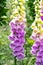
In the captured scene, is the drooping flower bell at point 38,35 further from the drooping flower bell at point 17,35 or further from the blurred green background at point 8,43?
the blurred green background at point 8,43

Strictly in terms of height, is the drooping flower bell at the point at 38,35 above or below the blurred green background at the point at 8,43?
above

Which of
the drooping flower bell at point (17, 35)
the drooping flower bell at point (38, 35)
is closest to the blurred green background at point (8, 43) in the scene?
the drooping flower bell at point (17, 35)

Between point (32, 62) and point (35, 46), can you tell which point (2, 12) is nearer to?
point (32, 62)

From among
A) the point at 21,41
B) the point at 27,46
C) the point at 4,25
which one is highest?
the point at 21,41

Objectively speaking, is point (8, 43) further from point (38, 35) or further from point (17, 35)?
point (38, 35)

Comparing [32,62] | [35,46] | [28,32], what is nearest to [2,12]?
[28,32]

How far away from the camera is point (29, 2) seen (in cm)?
755

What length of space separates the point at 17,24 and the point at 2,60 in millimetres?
1092

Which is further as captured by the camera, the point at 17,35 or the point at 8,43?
the point at 8,43

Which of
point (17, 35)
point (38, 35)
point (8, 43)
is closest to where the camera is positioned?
point (38, 35)

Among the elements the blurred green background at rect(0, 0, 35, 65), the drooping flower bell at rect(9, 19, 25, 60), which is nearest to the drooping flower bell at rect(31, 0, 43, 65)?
the drooping flower bell at rect(9, 19, 25, 60)

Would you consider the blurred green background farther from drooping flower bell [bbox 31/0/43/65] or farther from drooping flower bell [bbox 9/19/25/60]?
drooping flower bell [bbox 31/0/43/65]

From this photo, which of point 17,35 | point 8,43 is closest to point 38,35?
point 17,35

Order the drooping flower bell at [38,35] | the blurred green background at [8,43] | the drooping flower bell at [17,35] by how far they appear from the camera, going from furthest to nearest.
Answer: the blurred green background at [8,43]
the drooping flower bell at [17,35]
the drooping flower bell at [38,35]
